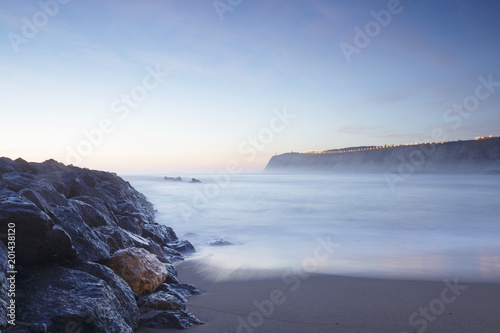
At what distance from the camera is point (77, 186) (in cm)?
730

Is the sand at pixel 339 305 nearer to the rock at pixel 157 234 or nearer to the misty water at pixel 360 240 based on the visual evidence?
the misty water at pixel 360 240

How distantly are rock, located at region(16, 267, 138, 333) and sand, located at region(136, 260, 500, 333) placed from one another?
1.34 ft

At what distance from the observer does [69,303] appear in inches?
90.2

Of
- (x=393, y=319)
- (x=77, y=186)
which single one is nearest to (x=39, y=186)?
(x=77, y=186)

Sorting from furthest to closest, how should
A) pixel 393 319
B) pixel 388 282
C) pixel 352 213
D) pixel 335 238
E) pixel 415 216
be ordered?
pixel 352 213
pixel 415 216
pixel 335 238
pixel 388 282
pixel 393 319

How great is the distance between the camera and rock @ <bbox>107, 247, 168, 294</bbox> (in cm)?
329

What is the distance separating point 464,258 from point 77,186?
8.10 meters

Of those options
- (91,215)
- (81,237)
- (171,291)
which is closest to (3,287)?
(81,237)

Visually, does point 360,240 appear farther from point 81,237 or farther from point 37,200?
point 37,200

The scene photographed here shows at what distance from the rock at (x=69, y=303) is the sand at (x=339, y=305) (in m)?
0.41

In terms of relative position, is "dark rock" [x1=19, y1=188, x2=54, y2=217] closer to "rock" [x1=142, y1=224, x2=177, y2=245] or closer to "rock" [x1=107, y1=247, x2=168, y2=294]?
"rock" [x1=107, y1=247, x2=168, y2=294]

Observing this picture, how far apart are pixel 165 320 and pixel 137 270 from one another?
71cm

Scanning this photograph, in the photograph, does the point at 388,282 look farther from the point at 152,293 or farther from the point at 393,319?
the point at 152,293

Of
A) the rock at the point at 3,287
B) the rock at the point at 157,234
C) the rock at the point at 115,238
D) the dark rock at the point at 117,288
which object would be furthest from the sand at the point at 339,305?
the rock at the point at 157,234
